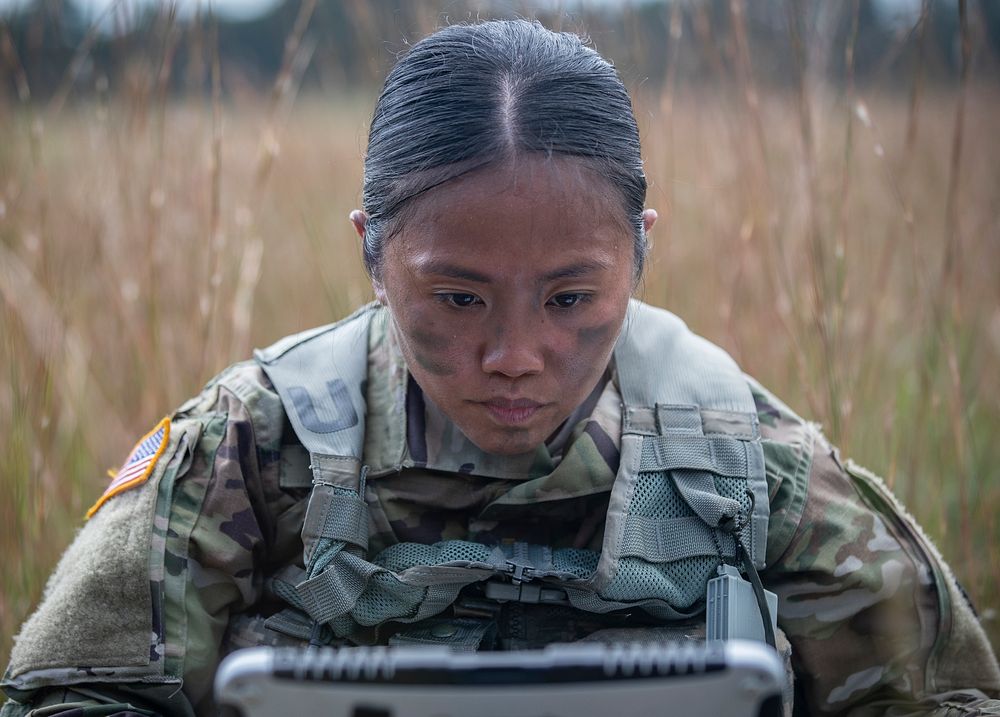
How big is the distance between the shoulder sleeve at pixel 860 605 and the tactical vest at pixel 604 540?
95 mm

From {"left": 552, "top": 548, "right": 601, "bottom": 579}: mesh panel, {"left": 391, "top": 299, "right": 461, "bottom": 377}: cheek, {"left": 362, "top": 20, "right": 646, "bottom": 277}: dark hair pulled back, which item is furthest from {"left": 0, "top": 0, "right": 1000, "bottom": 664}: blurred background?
{"left": 552, "top": 548, "right": 601, "bottom": 579}: mesh panel

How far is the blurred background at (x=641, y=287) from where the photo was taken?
2490 mm

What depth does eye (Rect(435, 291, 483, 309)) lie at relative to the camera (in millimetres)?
1629

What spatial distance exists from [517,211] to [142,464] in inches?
32.8

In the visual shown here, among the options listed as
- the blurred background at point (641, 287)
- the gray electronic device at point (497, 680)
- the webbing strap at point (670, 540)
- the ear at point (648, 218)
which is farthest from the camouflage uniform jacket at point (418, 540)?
the gray electronic device at point (497, 680)

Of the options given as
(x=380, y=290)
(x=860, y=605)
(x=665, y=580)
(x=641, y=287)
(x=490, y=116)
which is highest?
(x=490, y=116)

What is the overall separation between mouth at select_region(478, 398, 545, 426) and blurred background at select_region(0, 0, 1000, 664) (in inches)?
25.2

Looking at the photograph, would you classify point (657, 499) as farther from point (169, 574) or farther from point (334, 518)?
point (169, 574)

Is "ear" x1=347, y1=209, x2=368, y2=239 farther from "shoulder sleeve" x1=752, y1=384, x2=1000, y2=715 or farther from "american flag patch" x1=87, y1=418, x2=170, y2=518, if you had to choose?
"shoulder sleeve" x1=752, y1=384, x2=1000, y2=715

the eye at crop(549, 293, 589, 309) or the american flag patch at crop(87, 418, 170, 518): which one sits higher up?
the eye at crop(549, 293, 589, 309)

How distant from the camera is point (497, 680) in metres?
1.07

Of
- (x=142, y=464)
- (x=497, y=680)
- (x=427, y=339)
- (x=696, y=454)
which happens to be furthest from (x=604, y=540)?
(x=142, y=464)

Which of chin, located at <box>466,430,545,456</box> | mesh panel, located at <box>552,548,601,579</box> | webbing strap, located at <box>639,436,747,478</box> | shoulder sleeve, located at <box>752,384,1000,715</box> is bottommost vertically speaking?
shoulder sleeve, located at <box>752,384,1000,715</box>

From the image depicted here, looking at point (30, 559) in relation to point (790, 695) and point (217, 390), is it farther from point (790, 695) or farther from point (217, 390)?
point (790, 695)
